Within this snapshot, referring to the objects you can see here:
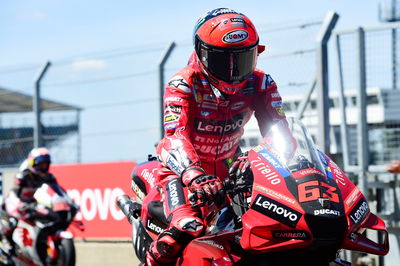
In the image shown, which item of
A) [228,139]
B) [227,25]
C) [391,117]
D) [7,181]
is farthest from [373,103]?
[7,181]

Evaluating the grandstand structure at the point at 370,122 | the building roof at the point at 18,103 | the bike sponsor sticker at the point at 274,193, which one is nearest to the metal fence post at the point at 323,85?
the grandstand structure at the point at 370,122

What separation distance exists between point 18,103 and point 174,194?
6.33m

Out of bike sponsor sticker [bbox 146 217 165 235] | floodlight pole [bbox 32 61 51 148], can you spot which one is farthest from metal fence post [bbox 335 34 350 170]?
floodlight pole [bbox 32 61 51 148]

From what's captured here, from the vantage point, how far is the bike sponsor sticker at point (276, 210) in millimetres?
3156

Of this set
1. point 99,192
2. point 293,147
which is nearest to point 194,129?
point 293,147

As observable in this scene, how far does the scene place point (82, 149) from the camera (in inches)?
347

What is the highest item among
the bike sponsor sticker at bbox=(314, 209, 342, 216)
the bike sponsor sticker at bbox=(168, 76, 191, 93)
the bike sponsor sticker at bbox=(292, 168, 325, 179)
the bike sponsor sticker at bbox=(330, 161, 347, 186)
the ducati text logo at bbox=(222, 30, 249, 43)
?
the ducati text logo at bbox=(222, 30, 249, 43)

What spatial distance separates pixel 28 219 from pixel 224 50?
569 centimetres

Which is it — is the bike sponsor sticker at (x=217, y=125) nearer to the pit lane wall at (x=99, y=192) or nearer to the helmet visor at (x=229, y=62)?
the helmet visor at (x=229, y=62)

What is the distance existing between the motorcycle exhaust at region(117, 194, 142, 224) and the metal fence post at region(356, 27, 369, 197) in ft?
8.44

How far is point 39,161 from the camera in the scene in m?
9.00

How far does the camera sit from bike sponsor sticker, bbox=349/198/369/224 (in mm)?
3238

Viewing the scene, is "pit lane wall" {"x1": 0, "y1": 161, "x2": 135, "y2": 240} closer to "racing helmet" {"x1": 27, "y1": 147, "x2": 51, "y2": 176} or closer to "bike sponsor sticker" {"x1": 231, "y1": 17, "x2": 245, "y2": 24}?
"racing helmet" {"x1": 27, "y1": 147, "x2": 51, "y2": 176}

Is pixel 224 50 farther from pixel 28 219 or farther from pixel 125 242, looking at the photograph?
pixel 28 219
